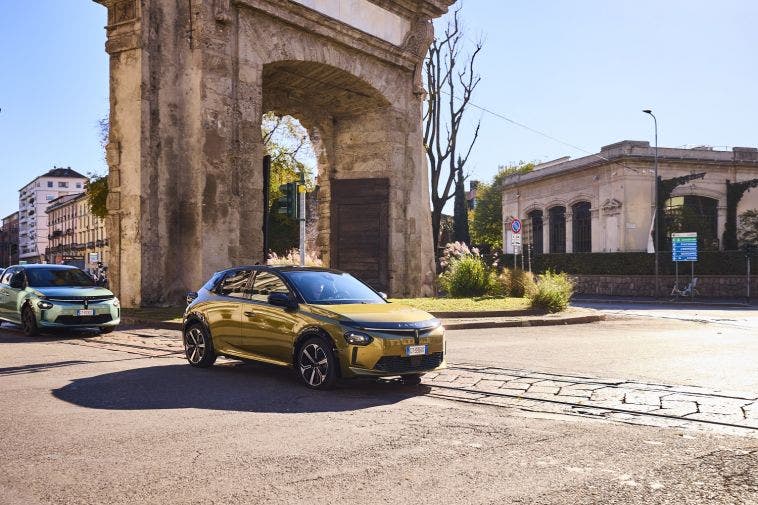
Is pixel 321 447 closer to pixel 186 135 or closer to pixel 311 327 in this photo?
pixel 311 327

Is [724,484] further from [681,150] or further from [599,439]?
[681,150]

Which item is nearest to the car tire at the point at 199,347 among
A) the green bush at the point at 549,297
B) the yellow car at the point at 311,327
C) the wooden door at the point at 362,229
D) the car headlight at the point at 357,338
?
the yellow car at the point at 311,327

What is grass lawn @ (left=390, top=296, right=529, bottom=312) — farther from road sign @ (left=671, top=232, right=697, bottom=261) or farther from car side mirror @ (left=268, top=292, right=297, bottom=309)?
road sign @ (left=671, top=232, right=697, bottom=261)

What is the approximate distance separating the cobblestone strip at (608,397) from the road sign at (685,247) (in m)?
29.4

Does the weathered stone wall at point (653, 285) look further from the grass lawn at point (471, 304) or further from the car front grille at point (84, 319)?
the car front grille at point (84, 319)

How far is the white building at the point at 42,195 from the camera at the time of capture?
143 meters

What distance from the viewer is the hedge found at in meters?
36.8

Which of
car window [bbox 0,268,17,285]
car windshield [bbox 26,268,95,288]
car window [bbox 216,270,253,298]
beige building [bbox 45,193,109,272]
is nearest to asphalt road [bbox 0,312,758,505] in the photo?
car window [bbox 216,270,253,298]

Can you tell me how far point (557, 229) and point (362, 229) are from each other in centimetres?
2958

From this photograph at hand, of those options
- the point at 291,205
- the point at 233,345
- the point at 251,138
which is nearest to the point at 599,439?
the point at 233,345

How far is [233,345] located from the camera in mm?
9289

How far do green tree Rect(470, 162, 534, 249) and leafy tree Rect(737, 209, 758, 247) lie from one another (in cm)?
2776

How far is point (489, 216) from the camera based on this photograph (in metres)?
70.2

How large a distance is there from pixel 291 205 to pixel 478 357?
618 cm
